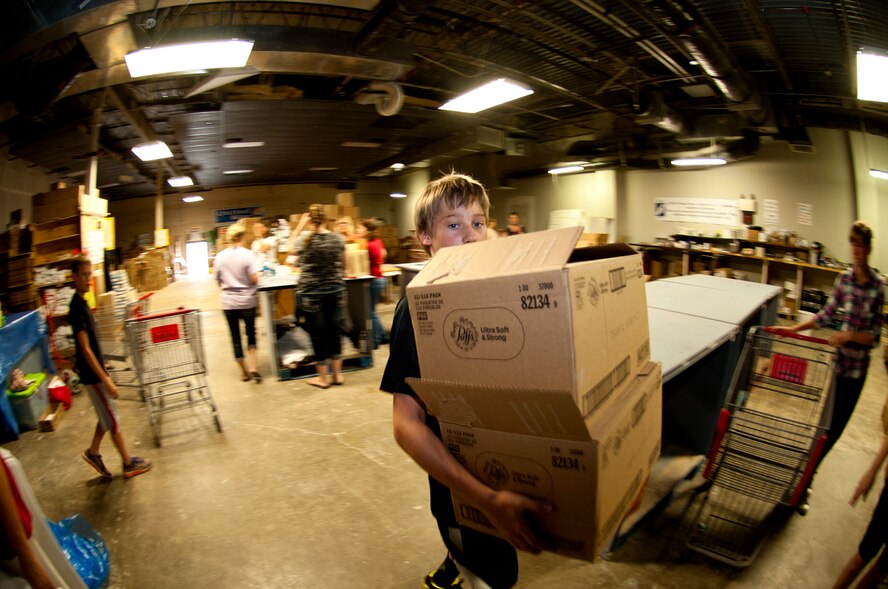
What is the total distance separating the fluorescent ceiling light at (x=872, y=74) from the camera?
2.80 metres

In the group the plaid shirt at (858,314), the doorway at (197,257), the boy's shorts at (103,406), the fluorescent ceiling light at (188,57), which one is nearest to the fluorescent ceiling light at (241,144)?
the fluorescent ceiling light at (188,57)

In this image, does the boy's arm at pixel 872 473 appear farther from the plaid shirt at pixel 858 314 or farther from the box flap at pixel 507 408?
the box flap at pixel 507 408

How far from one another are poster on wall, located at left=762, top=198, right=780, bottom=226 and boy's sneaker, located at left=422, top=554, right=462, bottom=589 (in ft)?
27.8

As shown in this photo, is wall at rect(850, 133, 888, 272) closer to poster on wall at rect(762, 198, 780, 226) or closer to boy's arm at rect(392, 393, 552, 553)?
poster on wall at rect(762, 198, 780, 226)

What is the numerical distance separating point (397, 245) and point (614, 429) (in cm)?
1396

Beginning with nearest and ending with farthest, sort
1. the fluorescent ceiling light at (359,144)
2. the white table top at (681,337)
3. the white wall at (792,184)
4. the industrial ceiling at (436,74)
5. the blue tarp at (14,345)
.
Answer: the white table top at (681,337), the industrial ceiling at (436,74), the blue tarp at (14,345), the white wall at (792,184), the fluorescent ceiling light at (359,144)

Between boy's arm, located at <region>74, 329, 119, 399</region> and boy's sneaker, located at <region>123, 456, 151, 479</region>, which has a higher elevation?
boy's arm, located at <region>74, 329, 119, 399</region>

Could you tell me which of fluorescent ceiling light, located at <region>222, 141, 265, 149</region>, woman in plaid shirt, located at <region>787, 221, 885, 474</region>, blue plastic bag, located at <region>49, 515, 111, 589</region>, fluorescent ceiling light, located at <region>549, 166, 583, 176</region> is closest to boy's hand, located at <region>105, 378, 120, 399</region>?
blue plastic bag, located at <region>49, 515, 111, 589</region>

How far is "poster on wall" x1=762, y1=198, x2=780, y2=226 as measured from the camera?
7.43 meters

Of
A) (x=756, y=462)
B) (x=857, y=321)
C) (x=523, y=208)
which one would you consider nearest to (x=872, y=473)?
(x=756, y=462)

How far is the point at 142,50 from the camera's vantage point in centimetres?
320

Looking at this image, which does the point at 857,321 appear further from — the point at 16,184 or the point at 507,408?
the point at 16,184

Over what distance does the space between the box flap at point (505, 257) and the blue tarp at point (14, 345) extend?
187 inches

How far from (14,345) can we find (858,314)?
7.11 meters
